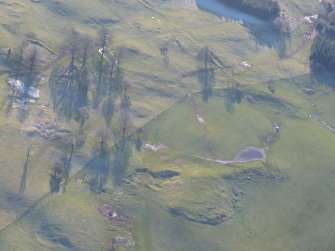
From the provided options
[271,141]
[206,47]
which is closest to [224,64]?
[206,47]

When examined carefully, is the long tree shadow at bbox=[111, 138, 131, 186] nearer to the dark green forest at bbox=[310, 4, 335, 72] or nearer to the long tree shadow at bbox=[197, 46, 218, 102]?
the long tree shadow at bbox=[197, 46, 218, 102]

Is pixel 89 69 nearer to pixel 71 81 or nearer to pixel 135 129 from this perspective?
pixel 71 81

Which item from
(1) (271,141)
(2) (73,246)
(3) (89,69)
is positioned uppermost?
(3) (89,69)

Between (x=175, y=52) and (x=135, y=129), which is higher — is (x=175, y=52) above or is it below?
above

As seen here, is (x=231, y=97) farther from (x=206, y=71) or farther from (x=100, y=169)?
(x=100, y=169)

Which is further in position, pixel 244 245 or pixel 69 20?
pixel 69 20

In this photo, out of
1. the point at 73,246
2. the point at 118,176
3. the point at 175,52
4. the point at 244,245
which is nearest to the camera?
the point at 73,246

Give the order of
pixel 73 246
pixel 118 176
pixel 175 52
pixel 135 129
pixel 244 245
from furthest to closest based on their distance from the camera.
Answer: pixel 175 52 → pixel 135 129 → pixel 118 176 → pixel 244 245 → pixel 73 246
